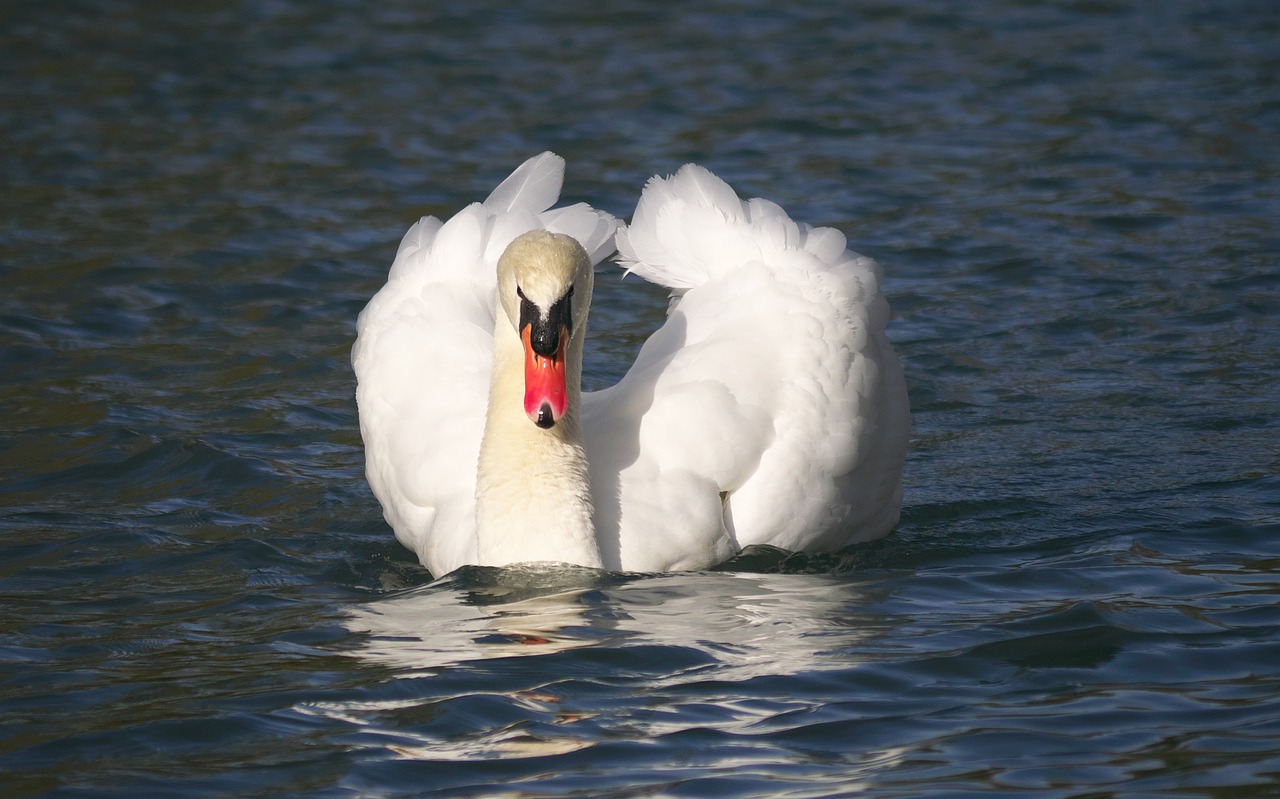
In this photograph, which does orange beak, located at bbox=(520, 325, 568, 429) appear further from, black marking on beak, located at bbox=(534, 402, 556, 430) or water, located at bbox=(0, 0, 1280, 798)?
water, located at bbox=(0, 0, 1280, 798)

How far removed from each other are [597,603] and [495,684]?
0.77m

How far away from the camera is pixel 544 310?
20.8ft

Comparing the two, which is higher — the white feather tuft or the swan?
the white feather tuft

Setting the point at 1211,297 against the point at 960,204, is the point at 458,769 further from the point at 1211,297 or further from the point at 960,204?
the point at 960,204

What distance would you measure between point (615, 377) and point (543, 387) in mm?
3908

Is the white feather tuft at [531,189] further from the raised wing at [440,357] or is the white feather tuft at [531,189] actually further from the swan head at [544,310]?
the swan head at [544,310]

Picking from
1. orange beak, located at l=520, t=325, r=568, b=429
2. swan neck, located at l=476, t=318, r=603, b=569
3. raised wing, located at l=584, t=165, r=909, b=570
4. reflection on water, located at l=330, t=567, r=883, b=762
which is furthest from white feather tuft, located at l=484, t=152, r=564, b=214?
reflection on water, located at l=330, t=567, r=883, b=762

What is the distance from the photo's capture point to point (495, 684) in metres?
5.74

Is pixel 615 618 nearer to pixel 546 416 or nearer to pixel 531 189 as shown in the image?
pixel 546 416

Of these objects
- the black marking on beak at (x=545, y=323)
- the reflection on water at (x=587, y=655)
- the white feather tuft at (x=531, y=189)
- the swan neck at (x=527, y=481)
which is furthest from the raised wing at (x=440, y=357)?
the black marking on beak at (x=545, y=323)

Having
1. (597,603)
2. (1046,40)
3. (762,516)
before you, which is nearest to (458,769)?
(597,603)

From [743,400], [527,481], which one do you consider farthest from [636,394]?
[527,481]

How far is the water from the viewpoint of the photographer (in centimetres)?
539

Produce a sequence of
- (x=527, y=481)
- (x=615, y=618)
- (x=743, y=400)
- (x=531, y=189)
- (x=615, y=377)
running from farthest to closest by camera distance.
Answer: (x=615, y=377), (x=531, y=189), (x=743, y=400), (x=527, y=481), (x=615, y=618)
